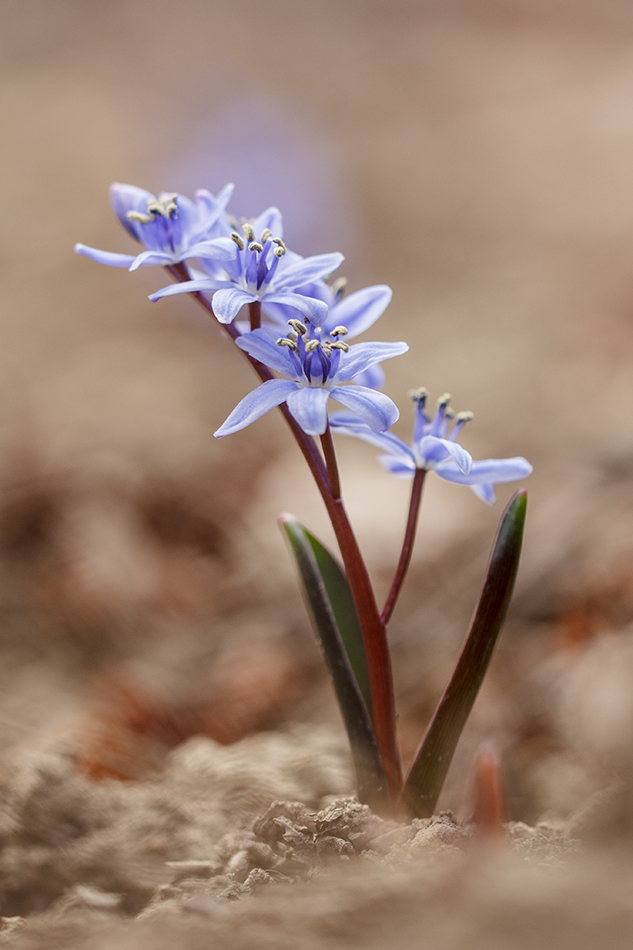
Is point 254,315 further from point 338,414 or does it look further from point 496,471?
point 496,471

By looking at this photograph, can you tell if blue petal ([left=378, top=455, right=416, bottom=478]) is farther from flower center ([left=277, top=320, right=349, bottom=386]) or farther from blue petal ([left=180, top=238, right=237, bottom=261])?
blue petal ([left=180, top=238, right=237, bottom=261])

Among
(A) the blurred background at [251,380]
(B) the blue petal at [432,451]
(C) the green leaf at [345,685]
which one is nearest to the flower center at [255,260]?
(B) the blue petal at [432,451]

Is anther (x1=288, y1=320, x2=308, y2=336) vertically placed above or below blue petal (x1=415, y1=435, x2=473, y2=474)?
above

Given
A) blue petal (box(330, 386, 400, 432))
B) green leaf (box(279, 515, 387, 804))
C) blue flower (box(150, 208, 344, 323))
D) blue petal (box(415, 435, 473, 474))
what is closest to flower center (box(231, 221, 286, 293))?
blue flower (box(150, 208, 344, 323))

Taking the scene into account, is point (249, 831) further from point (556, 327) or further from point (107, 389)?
point (556, 327)

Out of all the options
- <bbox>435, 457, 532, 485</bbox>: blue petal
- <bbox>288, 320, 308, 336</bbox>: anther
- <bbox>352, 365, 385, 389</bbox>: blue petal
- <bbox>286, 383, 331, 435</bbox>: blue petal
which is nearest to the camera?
<bbox>286, 383, 331, 435</bbox>: blue petal

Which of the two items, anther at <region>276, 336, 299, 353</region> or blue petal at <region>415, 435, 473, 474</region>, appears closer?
anther at <region>276, 336, 299, 353</region>

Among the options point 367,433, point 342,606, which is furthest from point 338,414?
point 342,606
